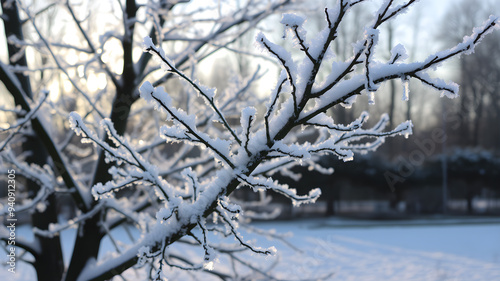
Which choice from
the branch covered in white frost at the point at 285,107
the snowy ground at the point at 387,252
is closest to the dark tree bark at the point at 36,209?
the snowy ground at the point at 387,252

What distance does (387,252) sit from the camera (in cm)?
1111

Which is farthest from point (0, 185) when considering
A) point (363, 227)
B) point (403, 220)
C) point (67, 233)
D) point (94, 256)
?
point (94, 256)

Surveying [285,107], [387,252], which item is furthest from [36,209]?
[387,252]

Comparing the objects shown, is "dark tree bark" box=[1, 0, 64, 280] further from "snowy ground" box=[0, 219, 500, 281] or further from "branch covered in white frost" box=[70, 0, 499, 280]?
"branch covered in white frost" box=[70, 0, 499, 280]

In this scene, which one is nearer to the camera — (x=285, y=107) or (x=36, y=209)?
(x=285, y=107)

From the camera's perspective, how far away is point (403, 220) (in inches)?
729

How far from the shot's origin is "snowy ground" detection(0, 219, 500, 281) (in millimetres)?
8461

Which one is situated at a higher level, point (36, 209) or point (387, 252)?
point (36, 209)

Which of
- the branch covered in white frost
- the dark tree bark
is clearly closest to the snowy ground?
the dark tree bark

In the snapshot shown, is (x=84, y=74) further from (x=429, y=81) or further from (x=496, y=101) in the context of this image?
(x=496, y=101)

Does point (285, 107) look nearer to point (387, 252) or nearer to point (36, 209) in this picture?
point (36, 209)

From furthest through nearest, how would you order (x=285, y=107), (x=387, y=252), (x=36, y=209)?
(x=387, y=252)
(x=36, y=209)
(x=285, y=107)

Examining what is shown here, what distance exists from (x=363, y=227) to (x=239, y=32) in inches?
570

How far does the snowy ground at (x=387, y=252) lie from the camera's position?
333 inches
